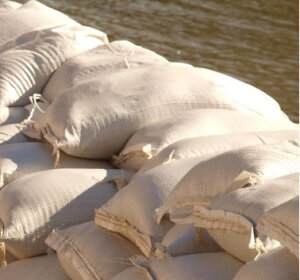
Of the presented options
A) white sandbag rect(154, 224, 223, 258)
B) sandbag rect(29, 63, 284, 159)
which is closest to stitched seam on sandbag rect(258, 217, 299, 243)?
white sandbag rect(154, 224, 223, 258)

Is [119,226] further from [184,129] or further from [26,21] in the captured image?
[26,21]

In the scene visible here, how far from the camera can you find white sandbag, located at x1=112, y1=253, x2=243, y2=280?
6.40ft

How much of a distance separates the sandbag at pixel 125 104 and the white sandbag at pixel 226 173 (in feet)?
2.31

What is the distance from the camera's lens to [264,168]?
6.80 ft

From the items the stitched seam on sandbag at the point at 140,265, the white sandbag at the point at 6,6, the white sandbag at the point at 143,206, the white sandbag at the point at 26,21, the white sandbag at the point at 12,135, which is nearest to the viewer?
the stitched seam on sandbag at the point at 140,265

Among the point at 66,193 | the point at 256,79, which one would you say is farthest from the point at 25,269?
the point at 256,79

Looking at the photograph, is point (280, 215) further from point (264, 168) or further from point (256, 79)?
point (256, 79)

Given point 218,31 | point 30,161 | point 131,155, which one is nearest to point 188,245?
point 131,155

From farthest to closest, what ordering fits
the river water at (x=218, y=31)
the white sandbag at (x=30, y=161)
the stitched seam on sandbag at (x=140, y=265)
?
the river water at (x=218, y=31), the white sandbag at (x=30, y=161), the stitched seam on sandbag at (x=140, y=265)

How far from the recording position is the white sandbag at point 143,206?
2.29 m

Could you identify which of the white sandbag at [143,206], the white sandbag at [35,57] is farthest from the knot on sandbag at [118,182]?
the white sandbag at [35,57]

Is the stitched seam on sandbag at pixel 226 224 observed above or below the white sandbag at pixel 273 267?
below

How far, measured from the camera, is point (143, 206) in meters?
2.34

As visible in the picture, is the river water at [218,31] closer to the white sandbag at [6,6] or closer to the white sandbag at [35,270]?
the white sandbag at [6,6]
